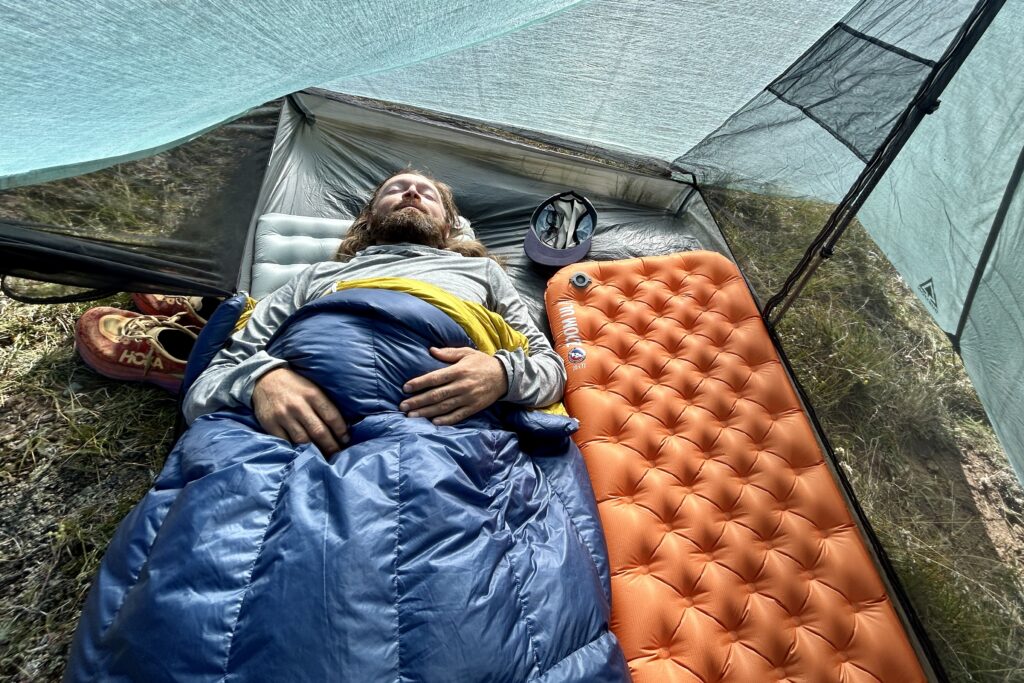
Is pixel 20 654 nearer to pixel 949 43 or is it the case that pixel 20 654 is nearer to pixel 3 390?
pixel 3 390

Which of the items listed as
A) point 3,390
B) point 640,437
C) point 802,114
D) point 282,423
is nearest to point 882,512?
point 640,437

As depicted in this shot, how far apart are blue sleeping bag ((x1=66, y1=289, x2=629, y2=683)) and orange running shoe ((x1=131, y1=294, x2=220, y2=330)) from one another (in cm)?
83

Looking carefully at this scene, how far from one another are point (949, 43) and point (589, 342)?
46.8 inches

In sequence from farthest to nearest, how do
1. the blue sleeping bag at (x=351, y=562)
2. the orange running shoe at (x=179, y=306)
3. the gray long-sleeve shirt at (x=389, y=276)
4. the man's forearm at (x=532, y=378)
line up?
the orange running shoe at (x=179, y=306), the man's forearm at (x=532, y=378), the gray long-sleeve shirt at (x=389, y=276), the blue sleeping bag at (x=351, y=562)

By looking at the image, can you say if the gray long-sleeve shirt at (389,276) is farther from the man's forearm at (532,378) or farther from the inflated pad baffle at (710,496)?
the inflated pad baffle at (710,496)

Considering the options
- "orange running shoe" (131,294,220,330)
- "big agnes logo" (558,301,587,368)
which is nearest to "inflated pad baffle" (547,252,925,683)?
"big agnes logo" (558,301,587,368)

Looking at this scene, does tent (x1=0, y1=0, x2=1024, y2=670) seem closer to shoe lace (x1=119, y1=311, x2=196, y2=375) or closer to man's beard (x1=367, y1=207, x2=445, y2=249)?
shoe lace (x1=119, y1=311, x2=196, y2=375)

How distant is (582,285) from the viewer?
1909 mm

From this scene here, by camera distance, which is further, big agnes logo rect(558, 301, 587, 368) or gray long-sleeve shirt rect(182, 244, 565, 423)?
big agnes logo rect(558, 301, 587, 368)

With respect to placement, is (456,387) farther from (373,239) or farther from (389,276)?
(373,239)

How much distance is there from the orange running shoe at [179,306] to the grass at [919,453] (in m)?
2.07

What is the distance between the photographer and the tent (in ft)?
2.86

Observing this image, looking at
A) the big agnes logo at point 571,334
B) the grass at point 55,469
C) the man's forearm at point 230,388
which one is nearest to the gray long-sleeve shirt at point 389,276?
the man's forearm at point 230,388

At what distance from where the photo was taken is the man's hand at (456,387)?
42.6 inches
